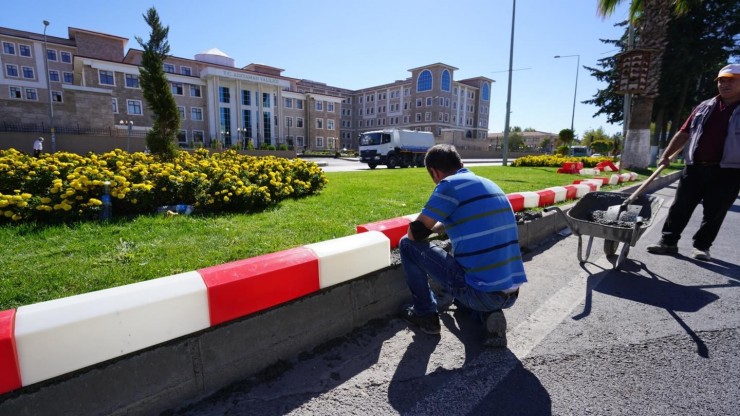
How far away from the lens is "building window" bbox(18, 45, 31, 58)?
48.0 m

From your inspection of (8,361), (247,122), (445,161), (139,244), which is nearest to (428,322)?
(445,161)

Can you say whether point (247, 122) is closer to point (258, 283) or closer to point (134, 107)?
point (134, 107)

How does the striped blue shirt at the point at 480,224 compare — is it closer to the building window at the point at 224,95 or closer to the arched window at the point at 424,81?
the building window at the point at 224,95

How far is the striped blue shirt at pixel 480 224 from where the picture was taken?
233 centimetres

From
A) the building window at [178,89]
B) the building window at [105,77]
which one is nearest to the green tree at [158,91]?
the building window at [105,77]

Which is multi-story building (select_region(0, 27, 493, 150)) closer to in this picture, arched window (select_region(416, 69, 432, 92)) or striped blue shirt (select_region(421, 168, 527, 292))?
arched window (select_region(416, 69, 432, 92))

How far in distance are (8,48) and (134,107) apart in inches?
906

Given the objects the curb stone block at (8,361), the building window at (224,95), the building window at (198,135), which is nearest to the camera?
the curb stone block at (8,361)

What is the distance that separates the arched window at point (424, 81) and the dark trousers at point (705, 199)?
7055 cm

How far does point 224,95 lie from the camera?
47781mm

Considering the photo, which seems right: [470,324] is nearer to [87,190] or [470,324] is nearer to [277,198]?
[277,198]

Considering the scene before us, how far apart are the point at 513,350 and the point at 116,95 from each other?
51.0 m

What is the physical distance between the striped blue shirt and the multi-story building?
28.6 meters

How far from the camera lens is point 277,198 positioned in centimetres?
627
